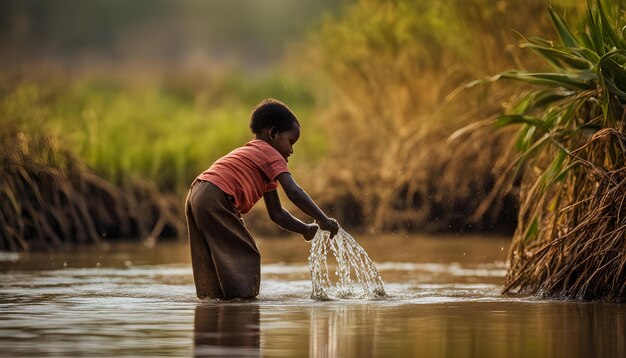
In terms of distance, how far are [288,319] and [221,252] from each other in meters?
1.47

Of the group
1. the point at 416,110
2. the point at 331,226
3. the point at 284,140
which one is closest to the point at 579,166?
the point at 331,226

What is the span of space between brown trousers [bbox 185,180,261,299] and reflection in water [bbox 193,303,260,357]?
0.39 m

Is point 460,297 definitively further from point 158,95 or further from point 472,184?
point 158,95

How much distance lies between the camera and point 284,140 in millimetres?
9375

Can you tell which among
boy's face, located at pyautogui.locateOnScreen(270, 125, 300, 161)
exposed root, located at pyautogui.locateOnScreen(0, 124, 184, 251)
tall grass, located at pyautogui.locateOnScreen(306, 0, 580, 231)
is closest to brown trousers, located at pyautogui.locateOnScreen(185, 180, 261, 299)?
boy's face, located at pyautogui.locateOnScreen(270, 125, 300, 161)

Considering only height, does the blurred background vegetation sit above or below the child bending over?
above

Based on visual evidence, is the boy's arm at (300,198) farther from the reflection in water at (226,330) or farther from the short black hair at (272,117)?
the reflection in water at (226,330)

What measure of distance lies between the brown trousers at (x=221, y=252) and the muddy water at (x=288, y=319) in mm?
160

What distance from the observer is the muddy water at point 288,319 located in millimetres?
6355

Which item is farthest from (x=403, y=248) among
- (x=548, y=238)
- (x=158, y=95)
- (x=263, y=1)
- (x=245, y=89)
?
(x=263, y=1)

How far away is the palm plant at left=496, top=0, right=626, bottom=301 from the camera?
Answer: 8812mm

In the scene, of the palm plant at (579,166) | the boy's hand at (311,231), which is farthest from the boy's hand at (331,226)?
the palm plant at (579,166)

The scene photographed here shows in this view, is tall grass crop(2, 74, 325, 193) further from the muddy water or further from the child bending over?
the child bending over

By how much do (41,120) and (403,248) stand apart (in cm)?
400
